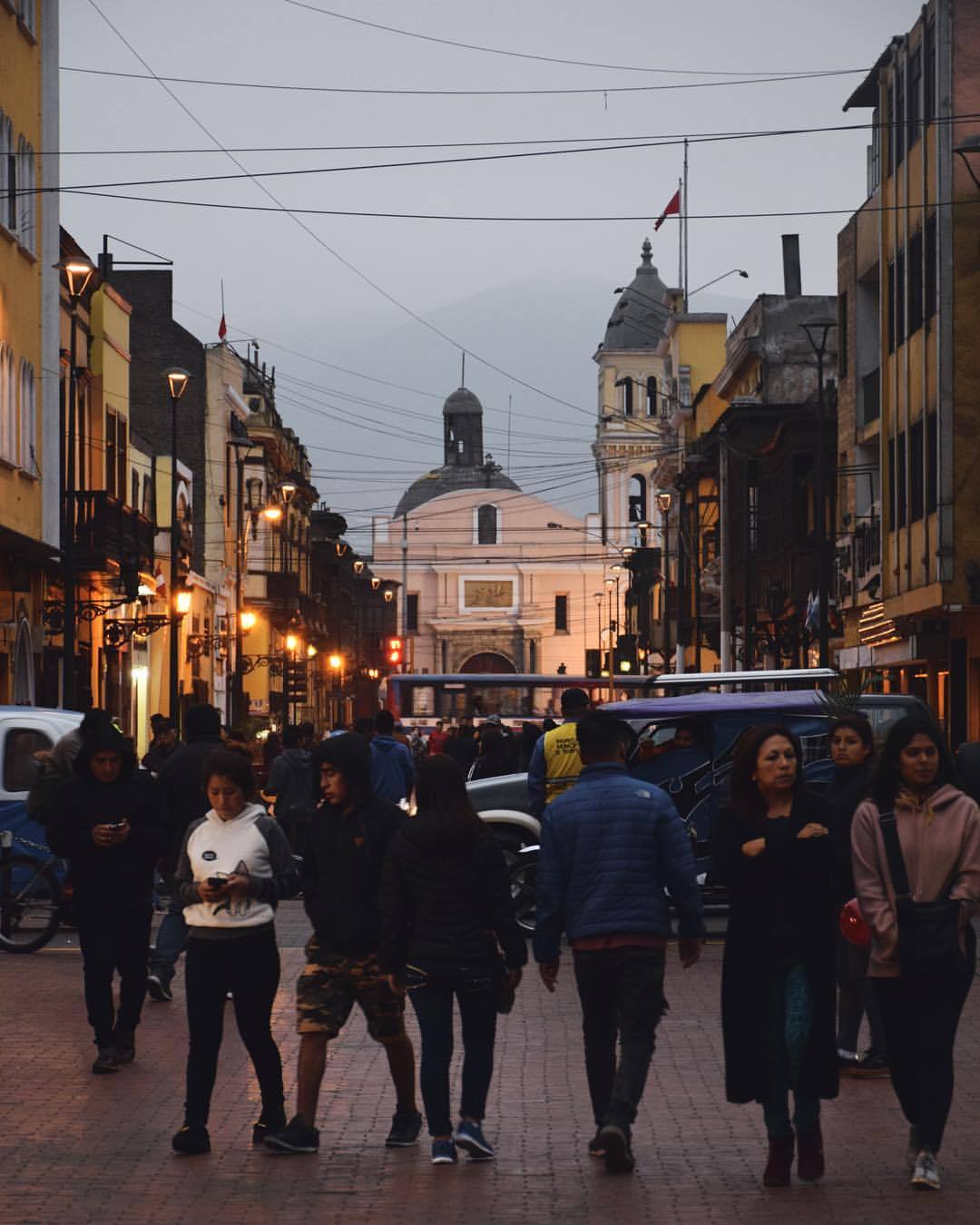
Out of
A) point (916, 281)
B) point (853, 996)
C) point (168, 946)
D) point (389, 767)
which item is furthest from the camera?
point (916, 281)

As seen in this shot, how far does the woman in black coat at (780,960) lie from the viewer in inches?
333

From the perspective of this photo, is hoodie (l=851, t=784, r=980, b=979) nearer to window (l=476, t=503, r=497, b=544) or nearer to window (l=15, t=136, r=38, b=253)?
window (l=15, t=136, r=38, b=253)

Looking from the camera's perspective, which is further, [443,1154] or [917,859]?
[443,1154]

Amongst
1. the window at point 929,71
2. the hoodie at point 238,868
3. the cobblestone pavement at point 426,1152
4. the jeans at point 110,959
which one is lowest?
the cobblestone pavement at point 426,1152

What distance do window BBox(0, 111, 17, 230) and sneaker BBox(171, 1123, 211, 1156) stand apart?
82.8ft

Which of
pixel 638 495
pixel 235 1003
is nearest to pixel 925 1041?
pixel 235 1003

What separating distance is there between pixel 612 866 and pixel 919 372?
27.1m

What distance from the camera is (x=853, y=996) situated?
11.5 m

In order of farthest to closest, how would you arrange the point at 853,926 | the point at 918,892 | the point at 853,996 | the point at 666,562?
the point at 666,562 → the point at 853,996 → the point at 853,926 → the point at 918,892

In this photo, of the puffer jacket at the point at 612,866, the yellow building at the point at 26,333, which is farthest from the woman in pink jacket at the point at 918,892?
the yellow building at the point at 26,333

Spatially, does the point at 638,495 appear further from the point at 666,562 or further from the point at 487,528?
the point at 666,562

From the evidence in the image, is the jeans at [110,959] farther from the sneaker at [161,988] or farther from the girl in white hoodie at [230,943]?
the sneaker at [161,988]

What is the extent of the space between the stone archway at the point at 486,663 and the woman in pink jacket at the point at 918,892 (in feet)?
408

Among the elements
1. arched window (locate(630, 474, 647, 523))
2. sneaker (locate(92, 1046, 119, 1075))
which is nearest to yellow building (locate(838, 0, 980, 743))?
sneaker (locate(92, 1046, 119, 1075))
